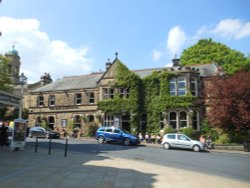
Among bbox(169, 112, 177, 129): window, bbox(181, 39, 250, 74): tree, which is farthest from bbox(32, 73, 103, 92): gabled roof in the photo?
bbox(181, 39, 250, 74): tree

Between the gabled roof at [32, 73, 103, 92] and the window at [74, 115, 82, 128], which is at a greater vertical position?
the gabled roof at [32, 73, 103, 92]

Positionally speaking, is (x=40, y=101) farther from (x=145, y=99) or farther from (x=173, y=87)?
(x=173, y=87)

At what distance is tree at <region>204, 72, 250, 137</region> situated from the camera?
89.8ft

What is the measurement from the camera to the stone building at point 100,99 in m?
36.7

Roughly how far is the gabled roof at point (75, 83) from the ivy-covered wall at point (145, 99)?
19.0ft

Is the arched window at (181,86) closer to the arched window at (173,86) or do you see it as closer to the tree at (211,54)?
the arched window at (173,86)

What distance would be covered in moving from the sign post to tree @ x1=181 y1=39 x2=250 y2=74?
125 ft

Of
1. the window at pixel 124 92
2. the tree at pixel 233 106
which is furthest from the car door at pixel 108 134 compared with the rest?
the tree at pixel 233 106

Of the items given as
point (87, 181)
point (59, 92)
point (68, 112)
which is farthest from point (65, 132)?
point (87, 181)

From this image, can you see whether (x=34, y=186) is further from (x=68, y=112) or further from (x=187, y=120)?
(x=68, y=112)

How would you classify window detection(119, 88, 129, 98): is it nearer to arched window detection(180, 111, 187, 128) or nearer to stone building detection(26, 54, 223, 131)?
stone building detection(26, 54, 223, 131)

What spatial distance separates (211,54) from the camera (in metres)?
53.8

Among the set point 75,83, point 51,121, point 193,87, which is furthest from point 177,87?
point 51,121

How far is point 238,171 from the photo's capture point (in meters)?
14.7
